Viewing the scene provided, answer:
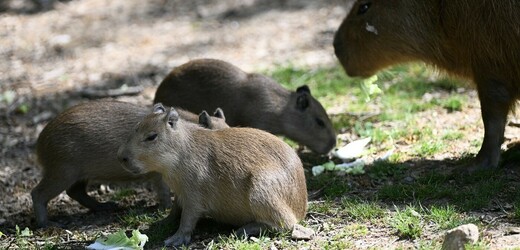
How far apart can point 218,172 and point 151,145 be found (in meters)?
Result: 0.47

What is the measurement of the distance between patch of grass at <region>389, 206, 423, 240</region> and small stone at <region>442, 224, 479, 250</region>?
43 centimetres

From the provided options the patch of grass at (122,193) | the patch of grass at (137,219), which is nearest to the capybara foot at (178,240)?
the patch of grass at (137,219)

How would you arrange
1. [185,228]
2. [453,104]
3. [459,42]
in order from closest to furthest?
[185,228], [459,42], [453,104]

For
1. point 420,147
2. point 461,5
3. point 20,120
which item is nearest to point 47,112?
point 20,120

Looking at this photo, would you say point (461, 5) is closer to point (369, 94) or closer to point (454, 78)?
point (454, 78)

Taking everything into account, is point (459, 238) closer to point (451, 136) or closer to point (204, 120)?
point (204, 120)

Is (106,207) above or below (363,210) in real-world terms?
below

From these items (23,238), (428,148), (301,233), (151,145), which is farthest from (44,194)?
(428,148)

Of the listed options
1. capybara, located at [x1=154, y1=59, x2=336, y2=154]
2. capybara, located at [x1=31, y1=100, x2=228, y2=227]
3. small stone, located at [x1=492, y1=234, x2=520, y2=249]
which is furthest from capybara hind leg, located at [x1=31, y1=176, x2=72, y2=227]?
small stone, located at [x1=492, y1=234, x2=520, y2=249]

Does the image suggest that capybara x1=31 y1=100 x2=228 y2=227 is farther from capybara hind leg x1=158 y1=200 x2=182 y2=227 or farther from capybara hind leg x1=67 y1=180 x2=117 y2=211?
Result: capybara hind leg x1=158 y1=200 x2=182 y2=227

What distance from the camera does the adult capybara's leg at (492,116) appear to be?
6211 millimetres

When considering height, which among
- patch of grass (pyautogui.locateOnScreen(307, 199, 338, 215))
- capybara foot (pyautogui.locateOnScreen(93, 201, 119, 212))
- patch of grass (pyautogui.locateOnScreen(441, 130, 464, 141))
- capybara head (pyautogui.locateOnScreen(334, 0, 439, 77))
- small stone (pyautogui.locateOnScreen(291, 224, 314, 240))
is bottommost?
capybara foot (pyautogui.locateOnScreen(93, 201, 119, 212))

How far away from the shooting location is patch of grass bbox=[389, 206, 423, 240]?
514 centimetres

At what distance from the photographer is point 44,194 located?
6102 millimetres
